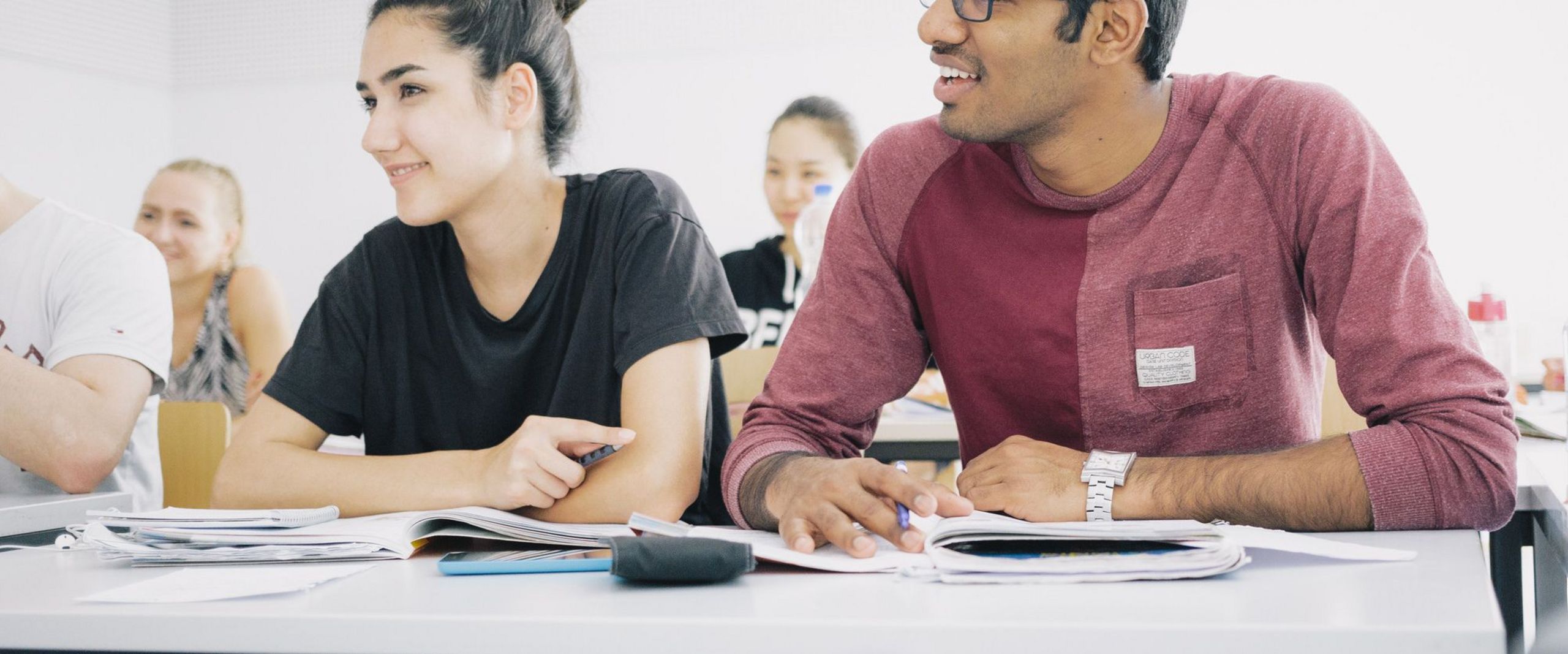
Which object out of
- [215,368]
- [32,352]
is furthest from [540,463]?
Answer: [215,368]

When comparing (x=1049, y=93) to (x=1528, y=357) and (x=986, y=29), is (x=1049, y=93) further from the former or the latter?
(x=1528, y=357)

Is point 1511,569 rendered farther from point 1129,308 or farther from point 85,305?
point 85,305

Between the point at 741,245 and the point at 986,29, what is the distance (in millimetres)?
3825

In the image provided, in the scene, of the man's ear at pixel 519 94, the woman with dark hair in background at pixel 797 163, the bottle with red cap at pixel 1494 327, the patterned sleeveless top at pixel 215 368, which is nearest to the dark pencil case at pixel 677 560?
the man's ear at pixel 519 94

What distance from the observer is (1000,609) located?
0.73 meters

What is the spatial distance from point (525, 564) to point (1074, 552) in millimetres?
388

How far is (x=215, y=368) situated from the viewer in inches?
144

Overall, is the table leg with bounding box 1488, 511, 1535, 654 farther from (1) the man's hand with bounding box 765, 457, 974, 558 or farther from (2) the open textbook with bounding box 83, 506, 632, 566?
(2) the open textbook with bounding box 83, 506, 632, 566

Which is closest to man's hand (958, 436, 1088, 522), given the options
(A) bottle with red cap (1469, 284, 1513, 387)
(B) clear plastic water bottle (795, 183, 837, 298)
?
(A) bottle with red cap (1469, 284, 1513, 387)

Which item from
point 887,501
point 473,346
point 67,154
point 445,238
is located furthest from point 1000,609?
point 67,154

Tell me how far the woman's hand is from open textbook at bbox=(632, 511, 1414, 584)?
0.33 metres

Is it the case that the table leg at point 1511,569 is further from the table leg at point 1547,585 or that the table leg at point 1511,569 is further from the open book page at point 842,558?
the open book page at point 842,558

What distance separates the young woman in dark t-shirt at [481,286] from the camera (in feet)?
4.91

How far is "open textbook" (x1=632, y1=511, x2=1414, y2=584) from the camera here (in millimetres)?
805
